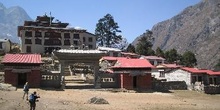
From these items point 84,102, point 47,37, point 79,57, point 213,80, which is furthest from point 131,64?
point 47,37

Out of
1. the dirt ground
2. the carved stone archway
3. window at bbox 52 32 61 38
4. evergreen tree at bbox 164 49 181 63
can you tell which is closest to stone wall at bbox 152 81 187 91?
the dirt ground

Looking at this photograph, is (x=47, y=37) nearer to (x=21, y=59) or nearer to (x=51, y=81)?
(x=21, y=59)

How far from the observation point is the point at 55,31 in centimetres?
8300

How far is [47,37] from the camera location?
267 feet

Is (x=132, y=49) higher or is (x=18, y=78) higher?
(x=132, y=49)

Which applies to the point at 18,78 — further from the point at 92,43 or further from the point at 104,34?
the point at 104,34

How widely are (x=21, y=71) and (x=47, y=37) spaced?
1393 inches

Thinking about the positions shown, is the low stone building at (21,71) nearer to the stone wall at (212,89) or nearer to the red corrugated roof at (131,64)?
the red corrugated roof at (131,64)

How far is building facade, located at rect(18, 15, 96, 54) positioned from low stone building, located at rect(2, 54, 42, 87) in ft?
101

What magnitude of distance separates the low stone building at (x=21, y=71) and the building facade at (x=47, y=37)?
30.8 metres

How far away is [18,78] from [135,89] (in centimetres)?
1778

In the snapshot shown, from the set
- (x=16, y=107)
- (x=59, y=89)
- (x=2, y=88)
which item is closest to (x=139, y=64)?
(x=59, y=89)

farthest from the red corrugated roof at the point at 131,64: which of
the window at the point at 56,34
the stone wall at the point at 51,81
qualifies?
the window at the point at 56,34

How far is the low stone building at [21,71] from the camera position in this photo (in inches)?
1827
